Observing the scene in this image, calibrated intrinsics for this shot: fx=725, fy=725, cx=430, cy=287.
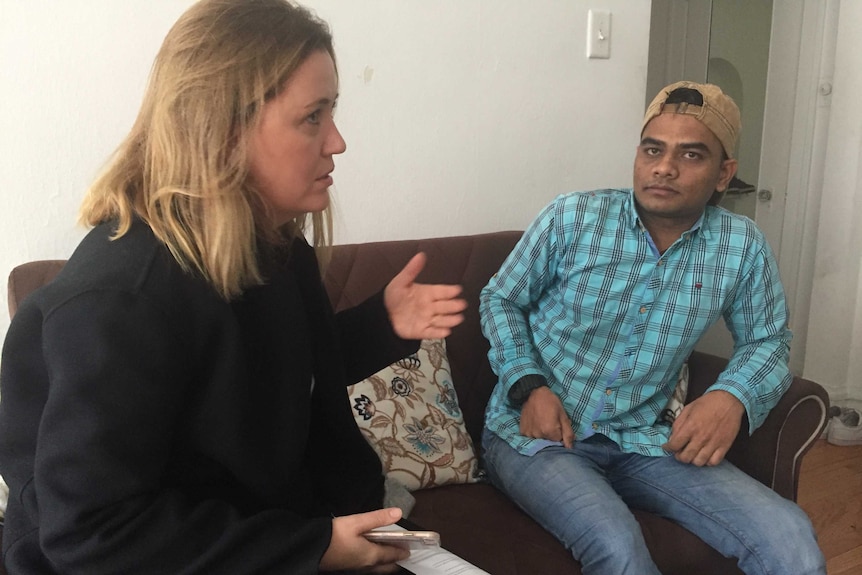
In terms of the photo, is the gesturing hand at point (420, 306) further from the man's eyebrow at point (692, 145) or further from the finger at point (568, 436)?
the man's eyebrow at point (692, 145)

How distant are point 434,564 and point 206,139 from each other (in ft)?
2.11

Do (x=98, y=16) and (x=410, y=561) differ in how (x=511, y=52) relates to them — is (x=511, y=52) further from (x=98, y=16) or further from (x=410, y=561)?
(x=410, y=561)

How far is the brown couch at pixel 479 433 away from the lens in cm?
135

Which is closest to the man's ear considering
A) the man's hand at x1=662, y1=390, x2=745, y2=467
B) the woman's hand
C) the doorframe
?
the man's hand at x1=662, y1=390, x2=745, y2=467

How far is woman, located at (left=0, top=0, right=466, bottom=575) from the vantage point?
722 millimetres

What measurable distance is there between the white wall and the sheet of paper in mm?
940

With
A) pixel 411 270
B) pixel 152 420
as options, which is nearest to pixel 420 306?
pixel 411 270

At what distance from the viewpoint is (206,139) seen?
2.66ft

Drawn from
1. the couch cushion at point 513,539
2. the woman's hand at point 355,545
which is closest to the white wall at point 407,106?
the couch cushion at point 513,539

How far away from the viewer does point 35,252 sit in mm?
1504

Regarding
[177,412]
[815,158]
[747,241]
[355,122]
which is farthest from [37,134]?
[815,158]

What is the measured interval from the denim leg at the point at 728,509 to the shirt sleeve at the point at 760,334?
0.51ft

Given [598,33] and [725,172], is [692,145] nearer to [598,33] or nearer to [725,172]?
[725,172]

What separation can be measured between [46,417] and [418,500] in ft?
2.96
